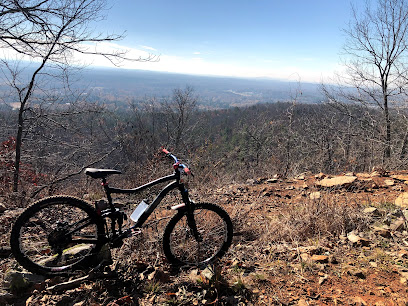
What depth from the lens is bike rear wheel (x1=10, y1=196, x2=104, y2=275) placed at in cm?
208

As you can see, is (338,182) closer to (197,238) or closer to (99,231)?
(197,238)

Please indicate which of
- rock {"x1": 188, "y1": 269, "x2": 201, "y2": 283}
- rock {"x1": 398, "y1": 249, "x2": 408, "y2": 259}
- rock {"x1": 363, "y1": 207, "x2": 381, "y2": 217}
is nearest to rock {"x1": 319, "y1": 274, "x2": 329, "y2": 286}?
rock {"x1": 398, "y1": 249, "x2": 408, "y2": 259}

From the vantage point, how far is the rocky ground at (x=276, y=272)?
77.8 inches

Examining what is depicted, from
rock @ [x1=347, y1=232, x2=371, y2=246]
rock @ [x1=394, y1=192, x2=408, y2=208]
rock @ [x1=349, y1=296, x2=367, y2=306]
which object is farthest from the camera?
rock @ [x1=394, y1=192, x2=408, y2=208]

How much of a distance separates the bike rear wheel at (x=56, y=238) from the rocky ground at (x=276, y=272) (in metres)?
0.13

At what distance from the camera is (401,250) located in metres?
2.52

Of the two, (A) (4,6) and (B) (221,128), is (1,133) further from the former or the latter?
(B) (221,128)

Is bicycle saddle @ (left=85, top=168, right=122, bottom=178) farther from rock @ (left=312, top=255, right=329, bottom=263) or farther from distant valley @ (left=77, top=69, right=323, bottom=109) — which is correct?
distant valley @ (left=77, top=69, right=323, bottom=109)

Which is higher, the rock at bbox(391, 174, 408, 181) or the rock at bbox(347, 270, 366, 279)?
the rock at bbox(391, 174, 408, 181)

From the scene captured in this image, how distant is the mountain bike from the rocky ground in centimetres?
16

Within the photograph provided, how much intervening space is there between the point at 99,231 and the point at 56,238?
1.23 feet

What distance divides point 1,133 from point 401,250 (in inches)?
329

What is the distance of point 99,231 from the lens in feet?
7.61

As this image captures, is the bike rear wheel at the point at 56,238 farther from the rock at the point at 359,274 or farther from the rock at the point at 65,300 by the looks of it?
the rock at the point at 359,274
